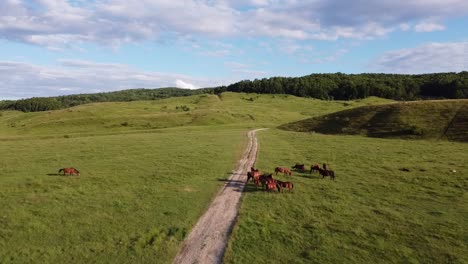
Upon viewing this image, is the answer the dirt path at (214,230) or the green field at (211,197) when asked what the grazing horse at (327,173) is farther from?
the dirt path at (214,230)

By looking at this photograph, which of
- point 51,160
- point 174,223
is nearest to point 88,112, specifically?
point 51,160

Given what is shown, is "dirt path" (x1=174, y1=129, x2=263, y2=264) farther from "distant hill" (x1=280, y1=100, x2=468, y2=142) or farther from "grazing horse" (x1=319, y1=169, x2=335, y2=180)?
"distant hill" (x1=280, y1=100, x2=468, y2=142)

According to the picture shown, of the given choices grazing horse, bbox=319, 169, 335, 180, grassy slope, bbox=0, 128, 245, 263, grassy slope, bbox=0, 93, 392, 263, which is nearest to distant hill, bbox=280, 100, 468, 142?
grassy slope, bbox=0, 93, 392, 263

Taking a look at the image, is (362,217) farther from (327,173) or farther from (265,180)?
(327,173)

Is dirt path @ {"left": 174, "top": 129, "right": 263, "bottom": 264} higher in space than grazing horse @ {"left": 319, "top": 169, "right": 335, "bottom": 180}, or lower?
lower

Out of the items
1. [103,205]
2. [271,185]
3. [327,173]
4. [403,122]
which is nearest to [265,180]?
[271,185]

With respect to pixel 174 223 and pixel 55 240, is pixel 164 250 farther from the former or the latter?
pixel 55 240
